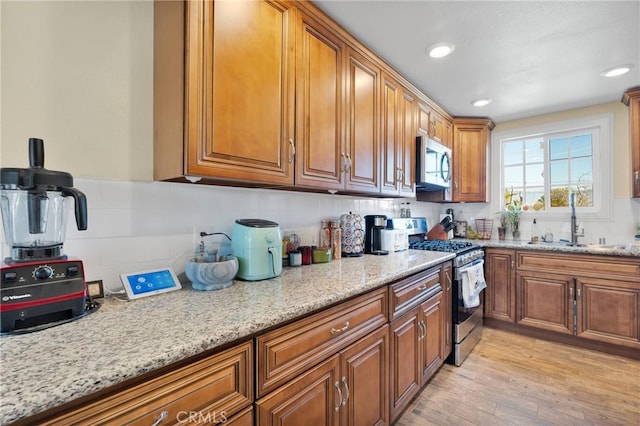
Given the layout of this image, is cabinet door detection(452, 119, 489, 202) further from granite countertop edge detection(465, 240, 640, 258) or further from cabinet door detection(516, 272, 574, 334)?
cabinet door detection(516, 272, 574, 334)

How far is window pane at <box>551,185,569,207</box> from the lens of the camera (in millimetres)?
3160

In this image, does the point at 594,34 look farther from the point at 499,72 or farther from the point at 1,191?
the point at 1,191

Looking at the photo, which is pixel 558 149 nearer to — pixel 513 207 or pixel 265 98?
pixel 513 207

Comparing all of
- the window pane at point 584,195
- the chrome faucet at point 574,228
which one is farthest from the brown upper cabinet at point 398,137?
the window pane at point 584,195

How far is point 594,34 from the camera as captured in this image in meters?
1.78

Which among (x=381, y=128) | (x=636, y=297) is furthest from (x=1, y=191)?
(x=636, y=297)

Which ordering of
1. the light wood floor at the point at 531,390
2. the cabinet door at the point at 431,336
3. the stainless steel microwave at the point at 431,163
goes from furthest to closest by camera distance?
the stainless steel microwave at the point at 431,163 < the cabinet door at the point at 431,336 < the light wood floor at the point at 531,390

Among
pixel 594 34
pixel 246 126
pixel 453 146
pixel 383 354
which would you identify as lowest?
pixel 383 354

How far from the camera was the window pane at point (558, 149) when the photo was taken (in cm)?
318

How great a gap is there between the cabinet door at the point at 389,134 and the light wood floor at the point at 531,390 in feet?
4.69

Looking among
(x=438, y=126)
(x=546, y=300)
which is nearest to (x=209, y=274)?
(x=438, y=126)

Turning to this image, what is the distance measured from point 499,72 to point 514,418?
7.80ft

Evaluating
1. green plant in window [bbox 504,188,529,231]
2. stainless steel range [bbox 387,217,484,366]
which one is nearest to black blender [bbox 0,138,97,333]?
stainless steel range [bbox 387,217,484,366]

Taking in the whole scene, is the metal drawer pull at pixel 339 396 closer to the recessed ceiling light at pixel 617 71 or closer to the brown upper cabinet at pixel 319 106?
the brown upper cabinet at pixel 319 106
